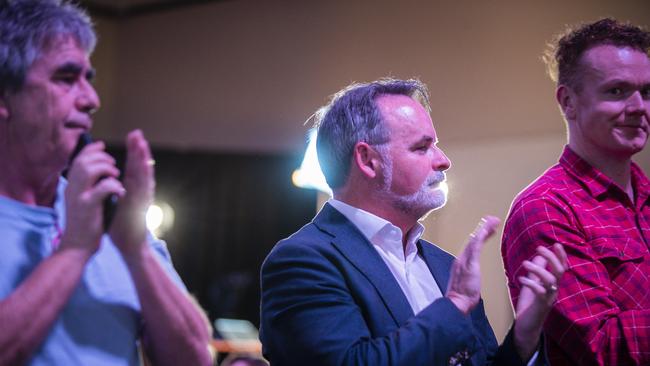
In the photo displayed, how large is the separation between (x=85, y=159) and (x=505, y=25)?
423 centimetres

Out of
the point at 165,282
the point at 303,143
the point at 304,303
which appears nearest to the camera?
the point at 165,282

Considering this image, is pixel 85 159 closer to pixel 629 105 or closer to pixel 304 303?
pixel 304 303

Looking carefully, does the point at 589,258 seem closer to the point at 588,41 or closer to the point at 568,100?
the point at 568,100

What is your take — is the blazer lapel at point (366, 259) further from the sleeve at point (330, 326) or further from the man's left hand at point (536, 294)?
the man's left hand at point (536, 294)

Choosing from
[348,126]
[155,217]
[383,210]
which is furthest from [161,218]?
[383,210]

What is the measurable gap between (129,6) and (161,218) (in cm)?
188

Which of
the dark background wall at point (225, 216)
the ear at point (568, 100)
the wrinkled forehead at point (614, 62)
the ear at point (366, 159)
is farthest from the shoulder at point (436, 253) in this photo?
the dark background wall at point (225, 216)

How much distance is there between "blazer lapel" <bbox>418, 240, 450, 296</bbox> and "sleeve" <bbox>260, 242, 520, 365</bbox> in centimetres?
29

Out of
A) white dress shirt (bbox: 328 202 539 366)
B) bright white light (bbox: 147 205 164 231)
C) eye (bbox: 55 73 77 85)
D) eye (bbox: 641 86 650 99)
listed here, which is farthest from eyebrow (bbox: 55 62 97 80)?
bright white light (bbox: 147 205 164 231)

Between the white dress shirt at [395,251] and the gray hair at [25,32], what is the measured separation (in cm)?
82

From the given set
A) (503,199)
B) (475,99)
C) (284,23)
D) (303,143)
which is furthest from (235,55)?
(503,199)

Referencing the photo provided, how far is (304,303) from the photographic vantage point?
66.6 inches

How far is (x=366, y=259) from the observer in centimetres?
183

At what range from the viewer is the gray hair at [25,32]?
4.31 feet
